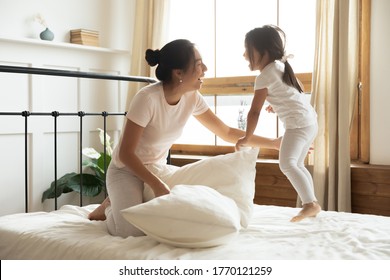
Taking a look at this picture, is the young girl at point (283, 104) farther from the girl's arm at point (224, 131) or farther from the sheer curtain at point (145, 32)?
the sheer curtain at point (145, 32)

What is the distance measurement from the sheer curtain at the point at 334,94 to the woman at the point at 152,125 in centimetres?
123

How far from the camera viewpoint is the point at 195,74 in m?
2.15

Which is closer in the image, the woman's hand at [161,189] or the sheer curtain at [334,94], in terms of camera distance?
the woman's hand at [161,189]

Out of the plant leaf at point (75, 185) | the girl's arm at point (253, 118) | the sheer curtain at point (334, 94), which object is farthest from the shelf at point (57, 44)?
the girl's arm at point (253, 118)

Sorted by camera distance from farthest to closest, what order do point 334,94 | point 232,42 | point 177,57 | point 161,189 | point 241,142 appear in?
point 232,42
point 334,94
point 241,142
point 177,57
point 161,189

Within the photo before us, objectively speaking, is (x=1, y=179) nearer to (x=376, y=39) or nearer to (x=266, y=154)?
(x=266, y=154)

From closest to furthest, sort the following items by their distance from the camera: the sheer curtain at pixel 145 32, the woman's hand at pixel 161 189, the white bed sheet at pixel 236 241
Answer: the white bed sheet at pixel 236 241, the woman's hand at pixel 161 189, the sheer curtain at pixel 145 32

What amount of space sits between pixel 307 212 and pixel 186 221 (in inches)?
25.3

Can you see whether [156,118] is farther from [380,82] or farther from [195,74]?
[380,82]

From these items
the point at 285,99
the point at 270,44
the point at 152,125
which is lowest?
the point at 152,125

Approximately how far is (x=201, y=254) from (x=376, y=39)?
2160mm

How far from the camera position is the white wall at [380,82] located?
3230mm

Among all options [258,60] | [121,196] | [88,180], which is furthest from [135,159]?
[88,180]

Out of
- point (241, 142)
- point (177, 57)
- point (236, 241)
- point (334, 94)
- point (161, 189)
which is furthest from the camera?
point (334, 94)
